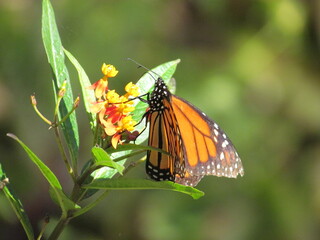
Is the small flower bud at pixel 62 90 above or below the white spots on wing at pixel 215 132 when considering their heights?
below

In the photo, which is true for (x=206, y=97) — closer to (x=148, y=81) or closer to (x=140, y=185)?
(x=148, y=81)

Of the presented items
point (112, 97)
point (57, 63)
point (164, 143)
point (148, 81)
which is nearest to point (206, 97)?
point (148, 81)

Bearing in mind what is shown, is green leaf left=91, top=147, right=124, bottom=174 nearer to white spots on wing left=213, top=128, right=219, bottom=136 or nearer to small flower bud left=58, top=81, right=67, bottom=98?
small flower bud left=58, top=81, right=67, bottom=98

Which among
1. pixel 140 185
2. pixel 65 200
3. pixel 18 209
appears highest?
pixel 140 185

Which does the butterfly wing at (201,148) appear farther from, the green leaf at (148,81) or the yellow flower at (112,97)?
the yellow flower at (112,97)

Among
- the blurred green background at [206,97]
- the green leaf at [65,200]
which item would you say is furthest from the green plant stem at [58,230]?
the blurred green background at [206,97]
